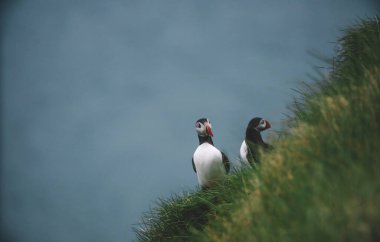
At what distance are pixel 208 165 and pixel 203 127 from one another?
0.69m

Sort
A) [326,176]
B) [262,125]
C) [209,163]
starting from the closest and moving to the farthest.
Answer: [326,176], [209,163], [262,125]

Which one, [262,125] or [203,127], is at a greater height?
[203,127]

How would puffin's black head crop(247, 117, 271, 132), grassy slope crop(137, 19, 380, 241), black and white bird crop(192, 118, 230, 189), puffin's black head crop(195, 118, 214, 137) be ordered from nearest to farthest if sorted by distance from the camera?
grassy slope crop(137, 19, 380, 241)
black and white bird crop(192, 118, 230, 189)
puffin's black head crop(247, 117, 271, 132)
puffin's black head crop(195, 118, 214, 137)

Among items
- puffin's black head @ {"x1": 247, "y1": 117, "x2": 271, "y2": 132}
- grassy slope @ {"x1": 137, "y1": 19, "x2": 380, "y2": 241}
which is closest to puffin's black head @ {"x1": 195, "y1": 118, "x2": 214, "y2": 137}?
puffin's black head @ {"x1": 247, "y1": 117, "x2": 271, "y2": 132}

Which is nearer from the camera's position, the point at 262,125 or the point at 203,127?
the point at 262,125

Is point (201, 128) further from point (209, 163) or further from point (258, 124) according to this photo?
point (258, 124)

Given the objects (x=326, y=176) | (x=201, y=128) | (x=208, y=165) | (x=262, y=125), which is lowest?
(x=326, y=176)

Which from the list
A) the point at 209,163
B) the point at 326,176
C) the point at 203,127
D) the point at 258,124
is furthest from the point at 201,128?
the point at 326,176

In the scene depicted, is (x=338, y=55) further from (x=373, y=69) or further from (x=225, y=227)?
(x=225, y=227)

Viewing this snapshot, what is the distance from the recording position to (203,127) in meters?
5.79

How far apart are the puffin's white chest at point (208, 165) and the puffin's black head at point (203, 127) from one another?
28cm

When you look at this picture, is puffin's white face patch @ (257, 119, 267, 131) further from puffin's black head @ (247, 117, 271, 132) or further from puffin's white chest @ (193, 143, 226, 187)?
puffin's white chest @ (193, 143, 226, 187)

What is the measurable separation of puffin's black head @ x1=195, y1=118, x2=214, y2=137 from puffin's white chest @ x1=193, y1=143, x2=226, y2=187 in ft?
0.93

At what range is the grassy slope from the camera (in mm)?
1697
